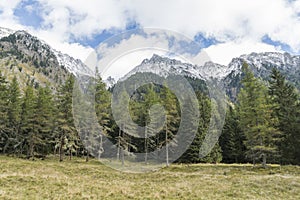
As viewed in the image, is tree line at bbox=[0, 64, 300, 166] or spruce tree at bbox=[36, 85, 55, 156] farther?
spruce tree at bbox=[36, 85, 55, 156]

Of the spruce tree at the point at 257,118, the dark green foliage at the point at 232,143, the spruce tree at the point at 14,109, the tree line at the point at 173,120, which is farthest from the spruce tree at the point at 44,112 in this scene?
the dark green foliage at the point at 232,143

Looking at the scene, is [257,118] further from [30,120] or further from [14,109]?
[14,109]

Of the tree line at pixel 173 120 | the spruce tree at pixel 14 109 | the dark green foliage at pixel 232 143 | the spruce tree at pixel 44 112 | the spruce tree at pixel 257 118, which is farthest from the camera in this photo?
the dark green foliage at pixel 232 143

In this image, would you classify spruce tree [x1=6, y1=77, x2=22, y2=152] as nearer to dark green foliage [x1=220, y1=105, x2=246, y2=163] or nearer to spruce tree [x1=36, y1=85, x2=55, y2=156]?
spruce tree [x1=36, y1=85, x2=55, y2=156]

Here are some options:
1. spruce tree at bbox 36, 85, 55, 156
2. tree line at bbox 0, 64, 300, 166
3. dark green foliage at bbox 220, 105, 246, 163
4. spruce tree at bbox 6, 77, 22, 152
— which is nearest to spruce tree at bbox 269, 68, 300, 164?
tree line at bbox 0, 64, 300, 166

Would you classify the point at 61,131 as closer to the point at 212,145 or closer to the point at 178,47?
the point at 212,145

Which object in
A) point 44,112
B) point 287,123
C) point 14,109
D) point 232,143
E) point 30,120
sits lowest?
point 232,143

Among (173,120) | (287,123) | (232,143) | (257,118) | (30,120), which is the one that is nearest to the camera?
(257,118)

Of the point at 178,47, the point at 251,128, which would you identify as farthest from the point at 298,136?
the point at 178,47

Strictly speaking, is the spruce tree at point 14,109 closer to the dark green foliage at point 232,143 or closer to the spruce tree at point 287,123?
the dark green foliage at point 232,143

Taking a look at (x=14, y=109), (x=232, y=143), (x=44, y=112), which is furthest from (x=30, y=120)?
(x=232, y=143)

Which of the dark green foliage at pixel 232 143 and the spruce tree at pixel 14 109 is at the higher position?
the spruce tree at pixel 14 109

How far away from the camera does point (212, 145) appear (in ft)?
167

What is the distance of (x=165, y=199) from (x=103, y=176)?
13978 millimetres
